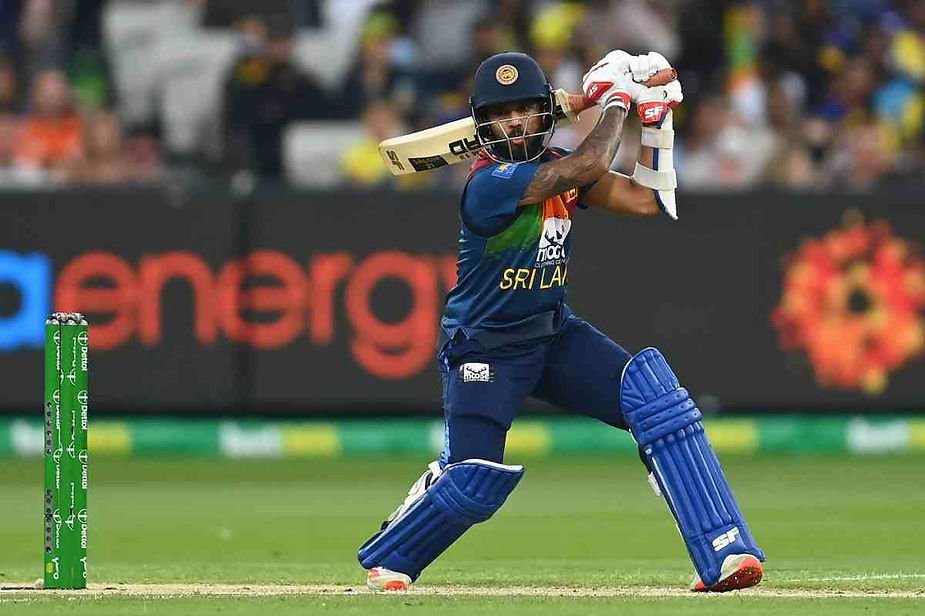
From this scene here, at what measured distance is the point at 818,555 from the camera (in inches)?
344

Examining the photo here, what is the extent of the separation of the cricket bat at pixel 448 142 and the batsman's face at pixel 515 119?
0.28ft

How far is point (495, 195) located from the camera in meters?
7.02

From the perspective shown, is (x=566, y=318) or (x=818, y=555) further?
(x=818, y=555)

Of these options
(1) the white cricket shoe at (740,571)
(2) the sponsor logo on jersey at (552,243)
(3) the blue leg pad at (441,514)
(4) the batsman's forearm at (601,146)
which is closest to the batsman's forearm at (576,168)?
(4) the batsman's forearm at (601,146)

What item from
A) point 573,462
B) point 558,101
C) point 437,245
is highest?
point 558,101

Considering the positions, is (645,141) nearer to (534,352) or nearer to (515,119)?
(515,119)

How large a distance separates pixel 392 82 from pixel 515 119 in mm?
7479

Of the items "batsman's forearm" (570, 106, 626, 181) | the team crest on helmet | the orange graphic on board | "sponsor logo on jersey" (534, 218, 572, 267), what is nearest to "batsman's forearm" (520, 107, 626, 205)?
"batsman's forearm" (570, 106, 626, 181)

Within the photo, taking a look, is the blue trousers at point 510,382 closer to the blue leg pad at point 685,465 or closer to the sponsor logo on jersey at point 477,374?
the sponsor logo on jersey at point 477,374

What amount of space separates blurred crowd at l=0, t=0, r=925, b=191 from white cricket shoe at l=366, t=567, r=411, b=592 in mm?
6376

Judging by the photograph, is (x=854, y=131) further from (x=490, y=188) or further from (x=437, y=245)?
(x=490, y=188)

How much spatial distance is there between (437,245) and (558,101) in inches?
236

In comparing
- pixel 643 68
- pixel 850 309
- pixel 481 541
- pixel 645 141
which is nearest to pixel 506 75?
pixel 643 68

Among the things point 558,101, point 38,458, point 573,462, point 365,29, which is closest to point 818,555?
point 558,101
